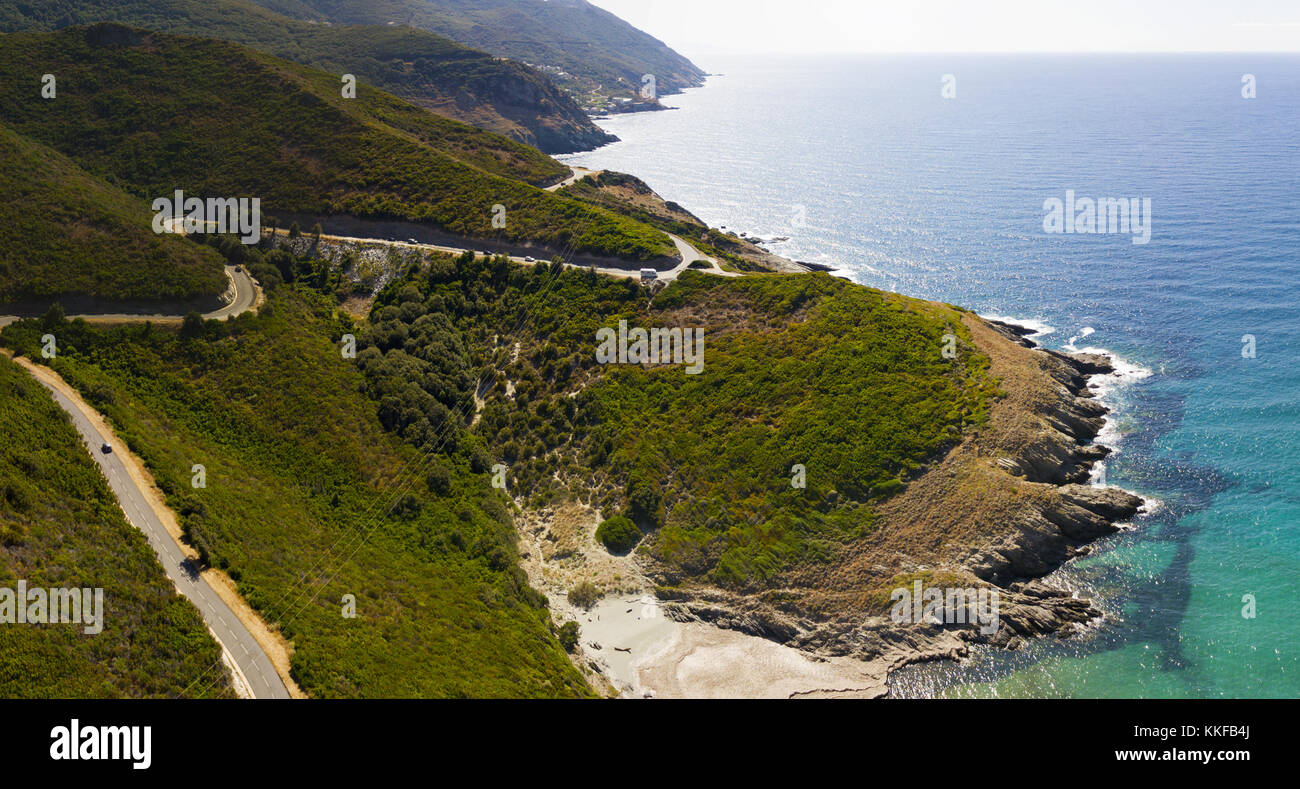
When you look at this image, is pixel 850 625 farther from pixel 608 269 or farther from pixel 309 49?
pixel 309 49

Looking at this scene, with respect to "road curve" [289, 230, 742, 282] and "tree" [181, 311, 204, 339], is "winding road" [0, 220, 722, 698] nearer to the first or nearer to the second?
"tree" [181, 311, 204, 339]

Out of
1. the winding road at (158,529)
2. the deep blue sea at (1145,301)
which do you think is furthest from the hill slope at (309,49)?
the winding road at (158,529)

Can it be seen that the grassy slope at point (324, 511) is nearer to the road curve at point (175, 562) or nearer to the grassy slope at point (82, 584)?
the road curve at point (175, 562)

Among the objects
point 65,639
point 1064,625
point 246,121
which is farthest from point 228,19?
point 1064,625

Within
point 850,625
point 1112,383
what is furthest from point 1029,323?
point 850,625

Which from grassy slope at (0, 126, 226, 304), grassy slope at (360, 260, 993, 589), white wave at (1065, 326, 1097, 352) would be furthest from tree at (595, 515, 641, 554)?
white wave at (1065, 326, 1097, 352)

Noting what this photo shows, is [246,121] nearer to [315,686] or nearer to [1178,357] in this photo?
[315,686]
